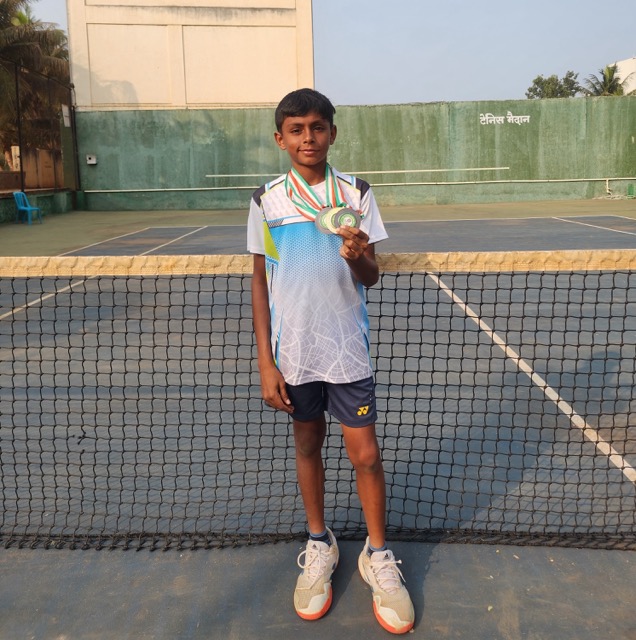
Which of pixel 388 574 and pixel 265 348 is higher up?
pixel 265 348

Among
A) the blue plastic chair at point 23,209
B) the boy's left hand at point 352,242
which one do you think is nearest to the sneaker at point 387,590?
the boy's left hand at point 352,242

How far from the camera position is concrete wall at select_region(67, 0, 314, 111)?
96.0 ft

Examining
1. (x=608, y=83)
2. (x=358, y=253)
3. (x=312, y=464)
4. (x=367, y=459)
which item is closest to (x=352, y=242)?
(x=358, y=253)

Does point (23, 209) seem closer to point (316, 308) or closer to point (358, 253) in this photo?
point (316, 308)

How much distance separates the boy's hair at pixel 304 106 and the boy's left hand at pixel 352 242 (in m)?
0.44

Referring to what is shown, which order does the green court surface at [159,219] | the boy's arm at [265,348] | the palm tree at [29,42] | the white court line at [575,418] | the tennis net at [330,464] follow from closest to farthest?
1. the boy's arm at [265,348]
2. the tennis net at [330,464]
3. the white court line at [575,418]
4. the green court surface at [159,219]
5. the palm tree at [29,42]

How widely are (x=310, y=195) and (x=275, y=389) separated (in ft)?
2.07

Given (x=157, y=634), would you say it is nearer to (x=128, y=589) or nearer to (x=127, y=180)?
(x=128, y=589)

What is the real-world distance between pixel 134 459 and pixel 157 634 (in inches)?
61.0

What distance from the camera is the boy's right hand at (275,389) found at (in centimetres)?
247

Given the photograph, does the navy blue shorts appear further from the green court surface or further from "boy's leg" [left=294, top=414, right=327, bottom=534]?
the green court surface

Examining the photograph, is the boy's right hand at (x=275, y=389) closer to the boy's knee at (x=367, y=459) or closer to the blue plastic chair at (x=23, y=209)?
the boy's knee at (x=367, y=459)

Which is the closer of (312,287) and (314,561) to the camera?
(312,287)

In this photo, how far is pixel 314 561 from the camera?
8.55ft
